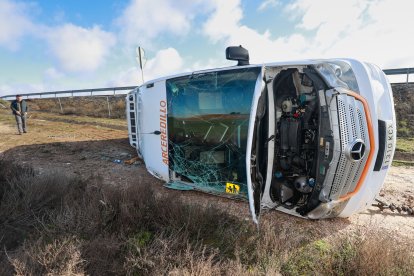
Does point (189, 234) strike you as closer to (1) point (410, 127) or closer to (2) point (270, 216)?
(2) point (270, 216)

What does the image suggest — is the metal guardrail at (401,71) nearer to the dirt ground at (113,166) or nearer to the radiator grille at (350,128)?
the dirt ground at (113,166)

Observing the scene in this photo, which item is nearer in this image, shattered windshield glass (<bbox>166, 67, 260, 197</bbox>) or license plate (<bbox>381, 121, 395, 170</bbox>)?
license plate (<bbox>381, 121, 395, 170</bbox>)

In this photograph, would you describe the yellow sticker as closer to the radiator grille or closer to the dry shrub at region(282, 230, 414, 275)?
the dry shrub at region(282, 230, 414, 275)

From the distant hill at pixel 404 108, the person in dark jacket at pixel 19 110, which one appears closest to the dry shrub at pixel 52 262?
the person in dark jacket at pixel 19 110

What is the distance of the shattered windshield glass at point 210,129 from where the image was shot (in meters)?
4.14

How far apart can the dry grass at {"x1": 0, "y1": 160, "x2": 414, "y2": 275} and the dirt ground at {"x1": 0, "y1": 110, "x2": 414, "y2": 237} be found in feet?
1.83

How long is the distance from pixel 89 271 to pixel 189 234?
121cm

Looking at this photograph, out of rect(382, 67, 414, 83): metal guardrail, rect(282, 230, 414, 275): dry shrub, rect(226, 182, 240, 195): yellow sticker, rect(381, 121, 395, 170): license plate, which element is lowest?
rect(282, 230, 414, 275): dry shrub

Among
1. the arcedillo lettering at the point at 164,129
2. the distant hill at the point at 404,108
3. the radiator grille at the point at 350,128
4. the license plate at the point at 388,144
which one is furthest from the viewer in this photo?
the distant hill at the point at 404,108

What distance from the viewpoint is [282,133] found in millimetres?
3979

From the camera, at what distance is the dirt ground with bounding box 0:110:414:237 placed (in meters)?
4.07

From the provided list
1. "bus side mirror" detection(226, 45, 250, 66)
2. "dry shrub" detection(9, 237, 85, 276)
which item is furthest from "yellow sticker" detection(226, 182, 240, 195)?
"dry shrub" detection(9, 237, 85, 276)

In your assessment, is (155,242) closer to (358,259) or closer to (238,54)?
(358,259)

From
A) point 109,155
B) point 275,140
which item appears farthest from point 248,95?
point 109,155
